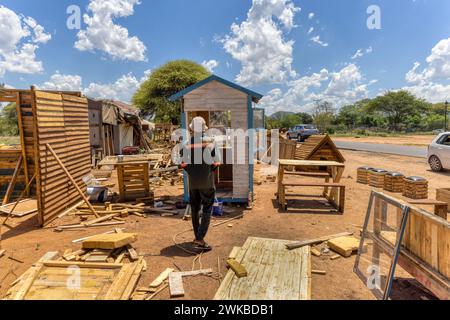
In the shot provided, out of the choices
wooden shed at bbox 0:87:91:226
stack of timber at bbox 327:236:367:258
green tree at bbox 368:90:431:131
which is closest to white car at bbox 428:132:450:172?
stack of timber at bbox 327:236:367:258

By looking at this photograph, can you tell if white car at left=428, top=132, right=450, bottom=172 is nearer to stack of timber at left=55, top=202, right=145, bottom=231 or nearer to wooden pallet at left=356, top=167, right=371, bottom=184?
wooden pallet at left=356, top=167, right=371, bottom=184

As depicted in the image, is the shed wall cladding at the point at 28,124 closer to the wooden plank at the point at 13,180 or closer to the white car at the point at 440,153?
the wooden plank at the point at 13,180

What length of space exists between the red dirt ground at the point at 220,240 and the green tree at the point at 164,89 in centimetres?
2810

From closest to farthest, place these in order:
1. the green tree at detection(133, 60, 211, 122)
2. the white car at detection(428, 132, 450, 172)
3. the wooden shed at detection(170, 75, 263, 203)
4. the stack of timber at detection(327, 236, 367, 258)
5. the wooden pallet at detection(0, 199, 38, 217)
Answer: the stack of timber at detection(327, 236, 367, 258) < the wooden pallet at detection(0, 199, 38, 217) < the wooden shed at detection(170, 75, 263, 203) < the white car at detection(428, 132, 450, 172) < the green tree at detection(133, 60, 211, 122)

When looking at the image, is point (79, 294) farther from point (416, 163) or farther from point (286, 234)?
point (416, 163)

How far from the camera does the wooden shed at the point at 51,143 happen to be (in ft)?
21.4

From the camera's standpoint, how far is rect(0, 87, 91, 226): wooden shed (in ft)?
21.4

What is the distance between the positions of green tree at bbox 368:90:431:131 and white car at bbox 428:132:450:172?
5152 cm

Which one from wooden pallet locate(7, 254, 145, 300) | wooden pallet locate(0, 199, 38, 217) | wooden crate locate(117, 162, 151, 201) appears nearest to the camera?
wooden pallet locate(7, 254, 145, 300)

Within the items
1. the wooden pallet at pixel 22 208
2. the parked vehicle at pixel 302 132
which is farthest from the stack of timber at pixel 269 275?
the parked vehicle at pixel 302 132

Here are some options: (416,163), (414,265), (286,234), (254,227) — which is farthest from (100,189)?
(416,163)

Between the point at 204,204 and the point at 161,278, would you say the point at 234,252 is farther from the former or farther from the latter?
the point at 161,278
